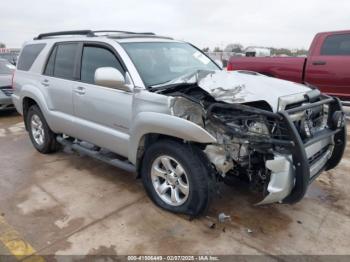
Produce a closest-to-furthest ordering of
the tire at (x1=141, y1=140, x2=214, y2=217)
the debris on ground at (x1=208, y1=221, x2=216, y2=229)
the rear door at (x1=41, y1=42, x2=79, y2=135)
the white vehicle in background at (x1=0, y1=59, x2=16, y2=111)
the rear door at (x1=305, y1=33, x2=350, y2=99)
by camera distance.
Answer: the tire at (x1=141, y1=140, x2=214, y2=217) → the debris on ground at (x1=208, y1=221, x2=216, y2=229) → the rear door at (x1=41, y1=42, x2=79, y2=135) → the rear door at (x1=305, y1=33, x2=350, y2=99) → the white vehicle in background at (x1=0, y1=59, x2=16, y2=111)

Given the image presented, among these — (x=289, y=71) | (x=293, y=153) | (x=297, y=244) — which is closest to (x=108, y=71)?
(x=293, y=153)

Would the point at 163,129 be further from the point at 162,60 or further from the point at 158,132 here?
the point at 162,60

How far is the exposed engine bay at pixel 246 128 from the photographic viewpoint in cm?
279

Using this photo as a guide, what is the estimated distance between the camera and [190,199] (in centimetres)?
325

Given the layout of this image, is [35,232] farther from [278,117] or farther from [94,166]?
[278,117]

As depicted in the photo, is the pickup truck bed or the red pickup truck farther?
the pickup truck bed

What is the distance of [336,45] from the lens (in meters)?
7.39

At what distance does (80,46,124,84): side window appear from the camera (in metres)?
3.91

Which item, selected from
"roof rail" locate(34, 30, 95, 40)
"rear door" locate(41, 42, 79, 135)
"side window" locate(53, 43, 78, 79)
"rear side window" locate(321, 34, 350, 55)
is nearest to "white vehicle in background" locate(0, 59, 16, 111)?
"roof rail" locate(34, 30, 95, 40)

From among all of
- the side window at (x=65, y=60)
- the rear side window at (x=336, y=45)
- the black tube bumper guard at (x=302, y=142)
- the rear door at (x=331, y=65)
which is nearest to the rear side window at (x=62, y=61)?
the side window at (x=65, y=60)

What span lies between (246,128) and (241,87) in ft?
1.46

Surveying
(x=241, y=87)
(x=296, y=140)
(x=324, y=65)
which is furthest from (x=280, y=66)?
(x=296, y=140)

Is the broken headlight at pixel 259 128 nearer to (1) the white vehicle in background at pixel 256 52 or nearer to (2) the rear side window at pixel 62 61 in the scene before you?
(2) the rear side window at pixel 62 61

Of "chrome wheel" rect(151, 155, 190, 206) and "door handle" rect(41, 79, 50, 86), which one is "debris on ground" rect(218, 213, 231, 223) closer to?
"chrome wheel" rect(151, 155, 190, 206)
